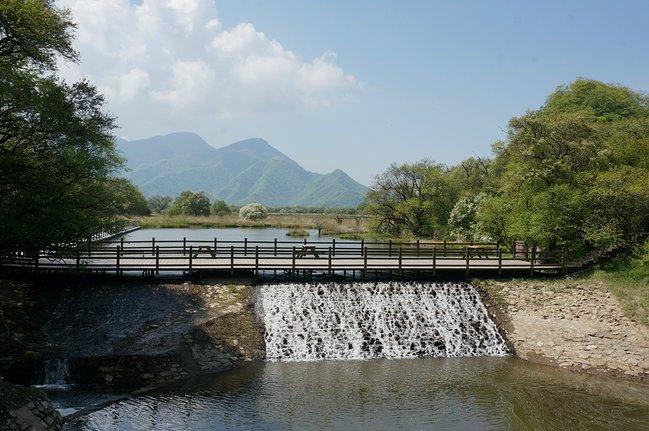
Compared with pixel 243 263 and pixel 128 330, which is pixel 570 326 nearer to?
pixel 243 263

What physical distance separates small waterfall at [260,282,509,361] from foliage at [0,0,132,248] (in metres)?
9.68

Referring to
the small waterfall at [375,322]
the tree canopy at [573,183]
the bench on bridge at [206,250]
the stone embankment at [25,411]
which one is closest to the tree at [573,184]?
the tree canopy at [573,183]

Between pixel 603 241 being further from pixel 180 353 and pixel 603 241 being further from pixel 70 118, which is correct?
pixel 70 118

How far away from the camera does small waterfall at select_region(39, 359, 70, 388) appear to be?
19016mm

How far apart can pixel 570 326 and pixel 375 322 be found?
356 inches

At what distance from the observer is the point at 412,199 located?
6238cm

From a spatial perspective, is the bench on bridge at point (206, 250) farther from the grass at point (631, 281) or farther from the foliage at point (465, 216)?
the foliage at point (465, 216)

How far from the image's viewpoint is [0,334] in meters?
20.0

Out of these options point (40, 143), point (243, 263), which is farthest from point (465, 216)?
point (40, 143)

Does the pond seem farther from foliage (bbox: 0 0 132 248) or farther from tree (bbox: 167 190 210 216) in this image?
foliage (bbox: 0 0 132 248)

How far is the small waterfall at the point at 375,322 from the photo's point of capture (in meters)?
23.2

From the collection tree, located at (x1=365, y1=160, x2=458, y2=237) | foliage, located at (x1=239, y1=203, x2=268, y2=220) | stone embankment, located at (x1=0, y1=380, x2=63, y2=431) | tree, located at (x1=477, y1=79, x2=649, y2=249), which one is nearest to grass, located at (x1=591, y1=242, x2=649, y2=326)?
tree, located at (x1=477, y1=79, x2=649, y2=249)

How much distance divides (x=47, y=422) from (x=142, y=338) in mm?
6916

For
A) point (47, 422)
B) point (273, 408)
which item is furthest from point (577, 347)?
point (47, 422)
